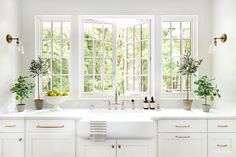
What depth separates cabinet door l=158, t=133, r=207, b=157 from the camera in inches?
119

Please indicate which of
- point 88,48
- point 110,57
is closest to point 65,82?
point 88,48

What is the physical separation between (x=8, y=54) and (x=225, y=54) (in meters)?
2.99

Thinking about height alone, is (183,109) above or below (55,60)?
below

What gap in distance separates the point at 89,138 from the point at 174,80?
171 centimetres

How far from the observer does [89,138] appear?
116 inches

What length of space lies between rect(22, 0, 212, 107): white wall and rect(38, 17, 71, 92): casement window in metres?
0.18

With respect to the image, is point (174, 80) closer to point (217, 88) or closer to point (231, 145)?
point (217, 88)

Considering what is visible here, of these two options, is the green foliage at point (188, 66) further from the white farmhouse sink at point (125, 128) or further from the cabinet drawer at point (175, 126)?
the white farmhouse sink at point (125, 128)

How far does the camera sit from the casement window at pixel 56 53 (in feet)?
12.7

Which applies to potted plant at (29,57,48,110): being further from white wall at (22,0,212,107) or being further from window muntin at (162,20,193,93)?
window muntin at (162,20,193,93)

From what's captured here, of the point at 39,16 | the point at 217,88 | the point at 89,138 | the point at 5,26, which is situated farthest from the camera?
the point at 39,16

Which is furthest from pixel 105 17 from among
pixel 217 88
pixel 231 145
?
pixel 231 145

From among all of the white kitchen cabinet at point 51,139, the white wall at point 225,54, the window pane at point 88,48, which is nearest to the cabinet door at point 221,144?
the white wall at point 225,54

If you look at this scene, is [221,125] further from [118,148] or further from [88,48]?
[88,48]
